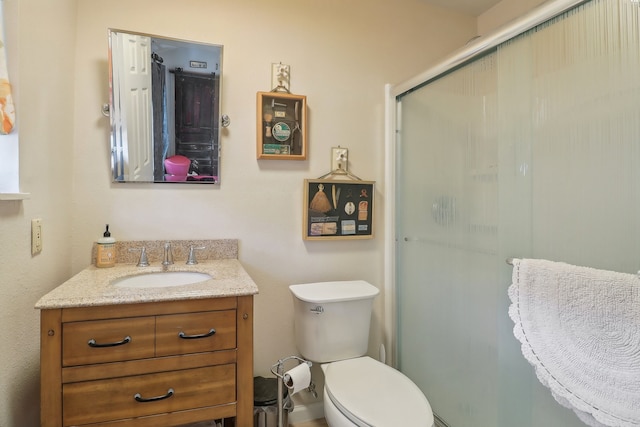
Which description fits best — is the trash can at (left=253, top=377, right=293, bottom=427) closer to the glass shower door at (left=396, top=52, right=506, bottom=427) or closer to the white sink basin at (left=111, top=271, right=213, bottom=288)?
the white sink basin at (left=111, top=271, right=213, bottom=288)

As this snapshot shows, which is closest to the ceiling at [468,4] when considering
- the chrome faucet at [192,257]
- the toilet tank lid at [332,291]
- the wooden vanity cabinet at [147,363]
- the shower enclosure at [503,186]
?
the shower enclosure at [503,186]

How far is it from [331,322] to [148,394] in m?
0.80

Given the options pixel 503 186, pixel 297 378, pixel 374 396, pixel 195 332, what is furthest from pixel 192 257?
pixel 503 186

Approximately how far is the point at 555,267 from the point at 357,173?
115 centimetres

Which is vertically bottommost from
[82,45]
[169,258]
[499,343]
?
[499,343]

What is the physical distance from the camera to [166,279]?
152cm

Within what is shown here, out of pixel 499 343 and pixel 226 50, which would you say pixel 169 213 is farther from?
pixel 499 343

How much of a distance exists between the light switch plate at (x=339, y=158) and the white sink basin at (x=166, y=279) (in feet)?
3.08

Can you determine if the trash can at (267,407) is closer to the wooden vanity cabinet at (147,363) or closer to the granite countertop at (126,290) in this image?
the wooden vanity cabinet at (147,363)

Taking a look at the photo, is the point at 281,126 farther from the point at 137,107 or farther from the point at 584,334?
the point at 584,334

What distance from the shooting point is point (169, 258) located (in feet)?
5.22

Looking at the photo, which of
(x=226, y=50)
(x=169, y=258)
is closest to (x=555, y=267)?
(x=169, y=258)

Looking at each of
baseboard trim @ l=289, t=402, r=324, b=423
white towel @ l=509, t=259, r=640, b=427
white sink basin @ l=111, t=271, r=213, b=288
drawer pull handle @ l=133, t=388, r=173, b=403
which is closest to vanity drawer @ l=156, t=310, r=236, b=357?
drawer pull handle @ l=133, t=388, r=173, b=403

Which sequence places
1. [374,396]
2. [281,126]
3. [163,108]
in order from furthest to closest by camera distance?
[281,126] < [163,108] < [374,396]
